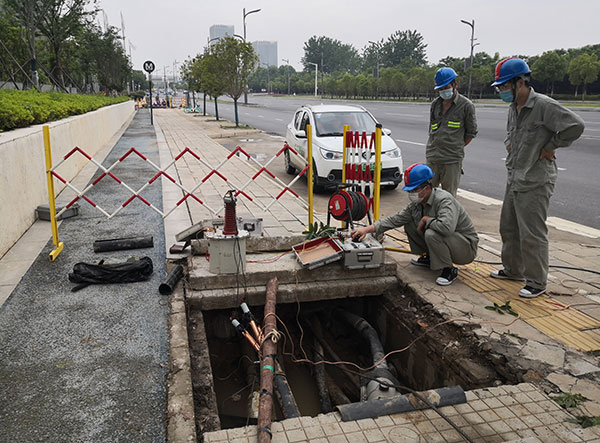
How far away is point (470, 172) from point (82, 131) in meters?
9.66

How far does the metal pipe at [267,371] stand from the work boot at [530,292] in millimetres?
2310

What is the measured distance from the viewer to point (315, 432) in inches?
116

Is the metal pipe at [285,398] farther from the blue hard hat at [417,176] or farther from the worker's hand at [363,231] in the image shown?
the blue hard hat at [417,176]

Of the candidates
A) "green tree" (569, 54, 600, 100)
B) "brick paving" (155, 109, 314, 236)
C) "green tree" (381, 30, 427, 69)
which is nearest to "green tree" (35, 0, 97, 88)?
"brick paving" (155, 109, 314, 236)

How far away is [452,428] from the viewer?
2.98 m

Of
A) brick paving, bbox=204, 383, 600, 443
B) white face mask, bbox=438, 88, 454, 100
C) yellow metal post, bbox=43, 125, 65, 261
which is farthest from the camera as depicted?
white face mask, bbox=438, 88, 454, 100

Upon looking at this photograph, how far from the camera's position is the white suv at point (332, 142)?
9.55m

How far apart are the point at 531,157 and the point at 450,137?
162 cm

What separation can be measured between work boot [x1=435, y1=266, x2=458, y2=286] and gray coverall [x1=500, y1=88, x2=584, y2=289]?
26.0 inches

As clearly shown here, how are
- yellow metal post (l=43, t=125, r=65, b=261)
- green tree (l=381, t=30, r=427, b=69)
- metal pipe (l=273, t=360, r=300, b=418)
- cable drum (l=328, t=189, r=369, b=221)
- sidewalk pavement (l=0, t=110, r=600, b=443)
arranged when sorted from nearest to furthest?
sidewalk pavement (l=0, t=110, r=600, b=443)
metal pipe (l=273, t=360, r=300, b=418)
cable drum (l=328, t=189, r=369, b=221)
yellow metal post (l=43, t=125, r=65, b=261)
green tree (l=381, t=30, r=427, b=69)

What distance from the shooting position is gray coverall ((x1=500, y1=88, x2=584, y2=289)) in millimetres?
4383

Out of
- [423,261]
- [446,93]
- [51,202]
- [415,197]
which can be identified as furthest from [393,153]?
[51,202]

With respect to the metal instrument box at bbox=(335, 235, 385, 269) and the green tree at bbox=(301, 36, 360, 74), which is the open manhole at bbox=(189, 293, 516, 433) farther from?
the green tree at bbox=(301, 36, 360, 74)

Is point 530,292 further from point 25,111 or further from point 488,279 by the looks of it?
point 25,111
